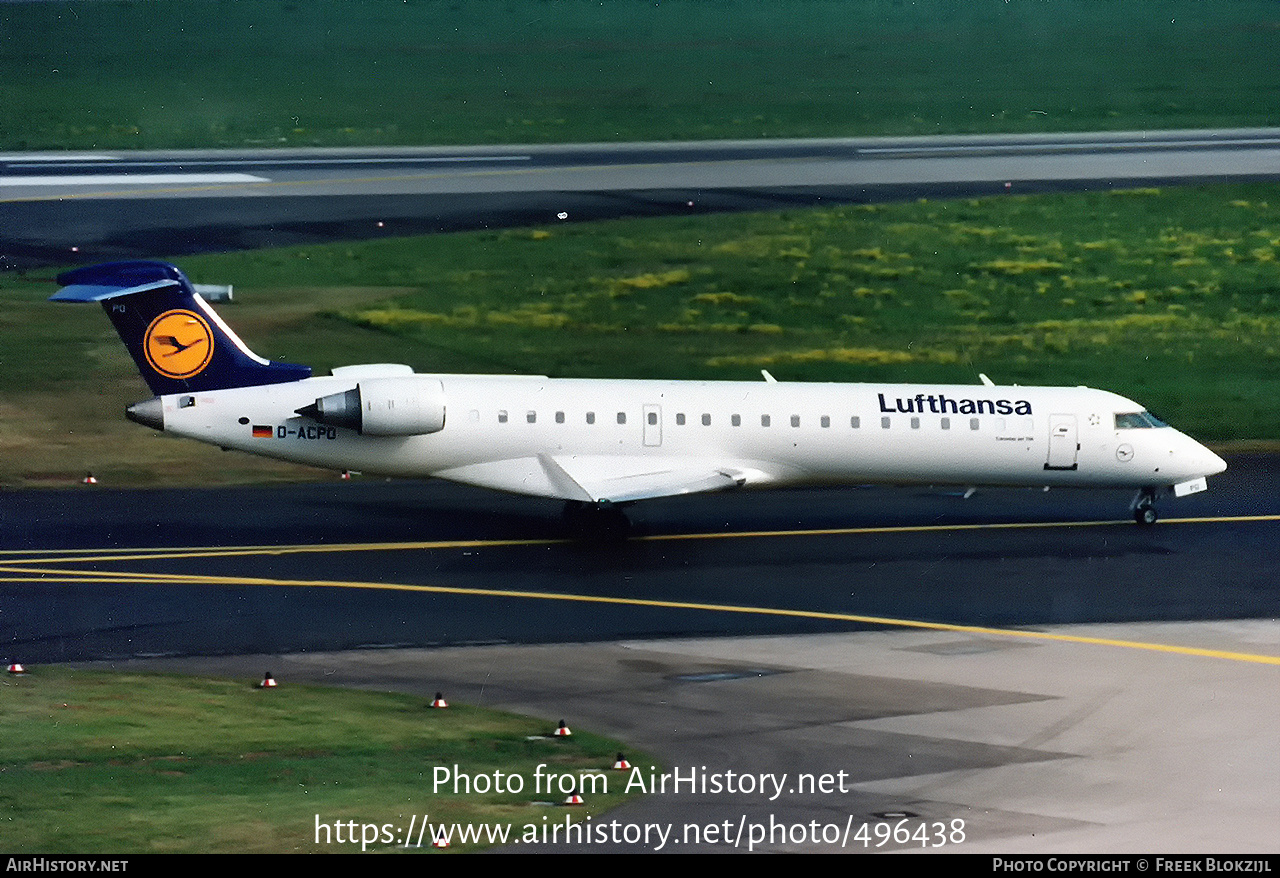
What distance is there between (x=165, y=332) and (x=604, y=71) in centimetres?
5085

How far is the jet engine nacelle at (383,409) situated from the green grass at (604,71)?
139ft

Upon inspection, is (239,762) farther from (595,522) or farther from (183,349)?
(183,349)

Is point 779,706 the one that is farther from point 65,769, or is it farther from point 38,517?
point 38,517

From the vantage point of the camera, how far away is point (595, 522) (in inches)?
1439

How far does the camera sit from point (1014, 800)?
22766 mm

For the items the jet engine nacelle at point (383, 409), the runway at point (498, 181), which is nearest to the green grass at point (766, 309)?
the runway at point (498, 181)

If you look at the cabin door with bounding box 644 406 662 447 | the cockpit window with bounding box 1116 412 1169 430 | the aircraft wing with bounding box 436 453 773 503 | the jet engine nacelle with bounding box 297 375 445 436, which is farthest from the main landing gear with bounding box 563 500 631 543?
the cockpit window with bounding box 1116 412 1169 430

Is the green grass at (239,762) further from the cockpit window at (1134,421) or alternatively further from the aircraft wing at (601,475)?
the cockpit window at (1134,421)

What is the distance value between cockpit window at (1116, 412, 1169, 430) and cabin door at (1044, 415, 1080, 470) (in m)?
1.01

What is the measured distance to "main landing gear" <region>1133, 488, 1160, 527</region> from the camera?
39031 mm

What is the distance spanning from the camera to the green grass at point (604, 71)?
79.1 meters

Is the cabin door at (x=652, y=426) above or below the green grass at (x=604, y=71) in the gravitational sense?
below

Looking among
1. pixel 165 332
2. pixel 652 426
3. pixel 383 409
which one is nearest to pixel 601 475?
pixel 652 426

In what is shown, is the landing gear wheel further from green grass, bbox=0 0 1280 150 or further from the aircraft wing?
green grass, bbox=0 0 1280 150
